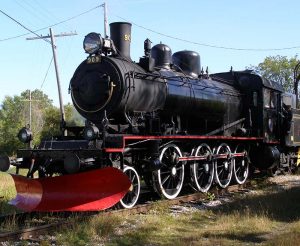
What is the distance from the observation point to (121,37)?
30.8 ft

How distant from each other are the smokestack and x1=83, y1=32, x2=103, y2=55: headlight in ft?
1.97

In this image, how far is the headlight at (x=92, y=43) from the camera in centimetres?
881

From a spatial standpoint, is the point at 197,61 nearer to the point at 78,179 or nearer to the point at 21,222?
the point at 78,179

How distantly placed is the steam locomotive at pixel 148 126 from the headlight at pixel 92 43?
0.02 metres

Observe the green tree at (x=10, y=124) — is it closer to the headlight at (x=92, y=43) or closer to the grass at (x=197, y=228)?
the headlight at (x=92, y=43)

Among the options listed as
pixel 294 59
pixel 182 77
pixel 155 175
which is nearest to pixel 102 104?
pixel 155 175

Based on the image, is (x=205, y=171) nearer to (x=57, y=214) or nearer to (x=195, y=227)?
(x=195, y=227)

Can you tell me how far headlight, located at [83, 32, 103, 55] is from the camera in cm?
881

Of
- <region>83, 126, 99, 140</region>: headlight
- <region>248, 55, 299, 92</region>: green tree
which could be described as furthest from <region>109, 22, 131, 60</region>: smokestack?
<region>248, 55, 299, 92</region>: green tree

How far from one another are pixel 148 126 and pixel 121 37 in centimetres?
199

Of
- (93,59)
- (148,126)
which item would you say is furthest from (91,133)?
(93,59)

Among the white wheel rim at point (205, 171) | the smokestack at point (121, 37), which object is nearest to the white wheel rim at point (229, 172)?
the white wheel rim at point (205, 171)

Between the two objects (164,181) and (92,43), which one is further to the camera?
(164,181)

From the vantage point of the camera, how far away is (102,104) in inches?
343
